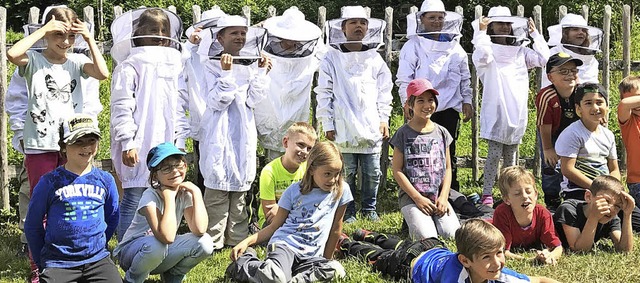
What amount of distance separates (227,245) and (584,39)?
4.53m

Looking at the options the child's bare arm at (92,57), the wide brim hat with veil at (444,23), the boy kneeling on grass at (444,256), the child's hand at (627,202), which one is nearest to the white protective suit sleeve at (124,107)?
the child's bare arm at (92,57)

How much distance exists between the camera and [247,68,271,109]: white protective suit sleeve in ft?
24.3

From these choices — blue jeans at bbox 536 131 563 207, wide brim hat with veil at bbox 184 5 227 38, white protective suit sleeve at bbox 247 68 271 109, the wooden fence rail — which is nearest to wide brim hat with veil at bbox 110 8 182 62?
wide brim hat with veil at bbox 184 5 227 38

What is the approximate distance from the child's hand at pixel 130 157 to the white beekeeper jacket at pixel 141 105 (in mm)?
38

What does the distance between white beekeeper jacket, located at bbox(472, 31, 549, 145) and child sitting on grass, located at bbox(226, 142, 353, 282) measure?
298 centimetres

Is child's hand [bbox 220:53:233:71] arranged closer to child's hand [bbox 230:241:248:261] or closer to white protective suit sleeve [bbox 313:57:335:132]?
white protective suit sleeve [bbox 313:57:335:132]

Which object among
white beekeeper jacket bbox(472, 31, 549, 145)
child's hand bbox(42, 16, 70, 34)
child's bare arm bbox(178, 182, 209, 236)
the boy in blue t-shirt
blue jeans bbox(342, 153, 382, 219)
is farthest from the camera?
white beekeeper jacket bbox(472, 31, 549, 145)

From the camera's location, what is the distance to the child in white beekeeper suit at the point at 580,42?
8891mm

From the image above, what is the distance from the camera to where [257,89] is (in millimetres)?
7418

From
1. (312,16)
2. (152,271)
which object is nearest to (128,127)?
(152,271)

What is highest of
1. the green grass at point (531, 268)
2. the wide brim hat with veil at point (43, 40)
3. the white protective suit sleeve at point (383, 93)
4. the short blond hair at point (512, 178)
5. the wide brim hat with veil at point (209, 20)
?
the wide brim hat with veil at point (209, 20)

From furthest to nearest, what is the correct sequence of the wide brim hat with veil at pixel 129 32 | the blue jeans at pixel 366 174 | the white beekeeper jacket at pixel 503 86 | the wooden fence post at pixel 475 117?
the wooden fence post at pixel 475 117 < the white beekeeper jacket at pixel 503 86 < the blue jeans at pixel 366 174 < the wide brim hat with veil at pixel 129 32

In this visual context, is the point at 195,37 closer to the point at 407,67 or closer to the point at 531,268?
the point at 407,67

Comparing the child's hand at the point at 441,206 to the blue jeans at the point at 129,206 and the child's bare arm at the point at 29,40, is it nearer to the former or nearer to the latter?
the blue jeans at the point at 129,206
